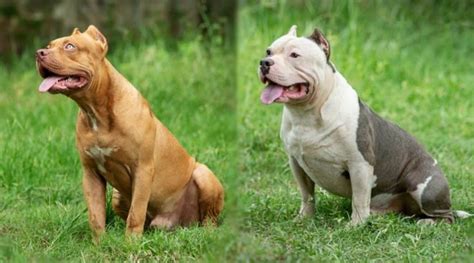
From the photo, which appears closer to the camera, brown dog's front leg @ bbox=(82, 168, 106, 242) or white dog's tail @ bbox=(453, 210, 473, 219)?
brown dog's front leg @ bbox=(82, 168, 106, 242)

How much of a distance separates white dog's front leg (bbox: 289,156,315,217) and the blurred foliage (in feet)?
15.5

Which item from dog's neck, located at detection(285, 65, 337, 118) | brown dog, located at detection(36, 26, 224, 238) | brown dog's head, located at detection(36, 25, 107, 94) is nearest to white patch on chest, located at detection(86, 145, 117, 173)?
brown dog, located at detection(36, 26, 224, 238)

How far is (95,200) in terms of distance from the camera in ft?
15.3

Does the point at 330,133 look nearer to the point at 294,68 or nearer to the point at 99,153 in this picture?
the point at 294,68

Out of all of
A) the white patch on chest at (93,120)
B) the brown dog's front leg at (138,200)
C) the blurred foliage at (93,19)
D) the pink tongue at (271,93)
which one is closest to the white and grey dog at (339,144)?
the pink tongue at (271,93)

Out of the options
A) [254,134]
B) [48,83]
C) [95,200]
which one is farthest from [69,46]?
[254,134]

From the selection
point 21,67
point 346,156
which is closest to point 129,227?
point 346,156

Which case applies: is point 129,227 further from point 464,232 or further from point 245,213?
point 464,232

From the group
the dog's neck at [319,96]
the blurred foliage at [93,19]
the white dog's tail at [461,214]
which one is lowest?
the white dog's tail at [461,214]

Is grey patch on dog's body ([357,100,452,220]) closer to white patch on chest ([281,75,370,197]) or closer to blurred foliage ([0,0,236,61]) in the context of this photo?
white patch on chest ([281,75,370,197])

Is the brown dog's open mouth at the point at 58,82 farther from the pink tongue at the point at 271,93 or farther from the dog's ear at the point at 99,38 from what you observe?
the pink tongue at the point at 271,93

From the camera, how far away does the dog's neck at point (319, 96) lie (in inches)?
177

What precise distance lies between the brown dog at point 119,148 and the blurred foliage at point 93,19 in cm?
467

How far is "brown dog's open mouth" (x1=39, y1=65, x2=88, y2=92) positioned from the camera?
4.23 meters
